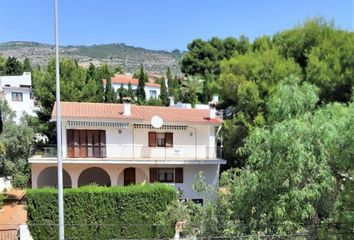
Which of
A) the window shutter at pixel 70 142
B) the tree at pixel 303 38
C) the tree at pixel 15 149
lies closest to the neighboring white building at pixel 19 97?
the tree at pixel 15 149

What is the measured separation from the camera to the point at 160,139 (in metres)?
29.1

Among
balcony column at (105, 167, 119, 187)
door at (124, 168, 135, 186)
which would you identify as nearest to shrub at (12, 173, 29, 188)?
balcony column at (105, 167, 119, 187)

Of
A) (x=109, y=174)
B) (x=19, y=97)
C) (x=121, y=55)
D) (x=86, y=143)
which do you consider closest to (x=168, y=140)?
(x=109, y=174)

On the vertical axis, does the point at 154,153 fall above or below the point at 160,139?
below

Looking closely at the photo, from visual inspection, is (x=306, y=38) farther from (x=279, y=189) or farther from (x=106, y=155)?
(x=279, y=189)

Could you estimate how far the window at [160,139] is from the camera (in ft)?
94.6

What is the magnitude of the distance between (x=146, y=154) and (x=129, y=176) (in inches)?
80.1

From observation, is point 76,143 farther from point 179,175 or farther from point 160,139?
point 179,175

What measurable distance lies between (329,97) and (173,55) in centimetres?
11372

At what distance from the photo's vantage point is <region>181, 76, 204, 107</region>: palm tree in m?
49.9

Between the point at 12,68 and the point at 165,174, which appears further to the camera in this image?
the point at 12,68

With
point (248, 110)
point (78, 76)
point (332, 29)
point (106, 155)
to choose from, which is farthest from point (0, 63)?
point (332, 29)

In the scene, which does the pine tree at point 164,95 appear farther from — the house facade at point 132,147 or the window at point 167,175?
the window at point 167,175

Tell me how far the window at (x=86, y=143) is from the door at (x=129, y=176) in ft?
7.62
